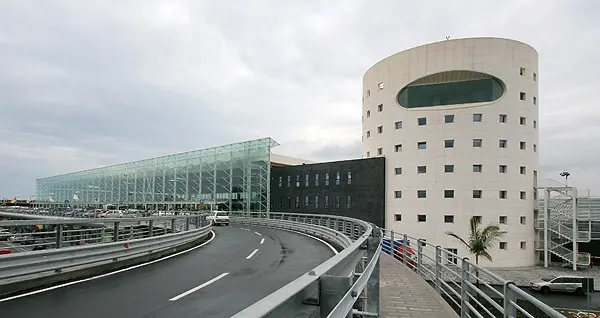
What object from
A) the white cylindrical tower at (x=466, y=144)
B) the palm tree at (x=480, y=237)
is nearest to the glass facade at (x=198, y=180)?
the white cylindrical tower at (x=466, y=144)

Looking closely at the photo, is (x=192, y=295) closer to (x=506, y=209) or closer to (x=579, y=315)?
(x=579, y=315)

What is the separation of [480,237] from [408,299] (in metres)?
33.0

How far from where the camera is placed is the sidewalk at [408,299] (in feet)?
26.5

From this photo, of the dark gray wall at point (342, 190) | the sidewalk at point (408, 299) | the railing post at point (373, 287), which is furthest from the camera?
the dark gray wall at point (342, 190)

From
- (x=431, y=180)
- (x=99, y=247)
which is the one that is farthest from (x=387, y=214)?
(x=99, y=247)

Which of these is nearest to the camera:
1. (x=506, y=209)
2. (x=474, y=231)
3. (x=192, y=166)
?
(x=474, y=231)

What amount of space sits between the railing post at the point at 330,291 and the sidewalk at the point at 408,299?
5258 millimetres

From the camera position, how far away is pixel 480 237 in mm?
38438

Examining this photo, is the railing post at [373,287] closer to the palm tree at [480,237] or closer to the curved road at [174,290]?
the curved road at [174,290]

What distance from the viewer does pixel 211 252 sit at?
1773 centimetres

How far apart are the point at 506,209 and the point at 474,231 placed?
6.55 meters

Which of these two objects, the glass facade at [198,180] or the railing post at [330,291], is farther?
the glass facade at [198,180]

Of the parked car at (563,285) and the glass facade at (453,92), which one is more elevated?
the glass facade at (453,92)

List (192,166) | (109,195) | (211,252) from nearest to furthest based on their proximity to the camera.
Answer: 1. (211,252)
2. (192,166)
3. (109,195)
